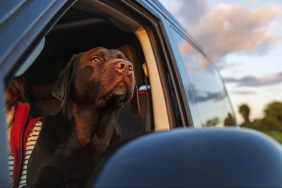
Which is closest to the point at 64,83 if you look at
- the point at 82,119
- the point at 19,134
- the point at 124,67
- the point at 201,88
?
the point at 82,119

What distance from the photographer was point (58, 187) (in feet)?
9.79

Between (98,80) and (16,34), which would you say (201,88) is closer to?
(98,80)

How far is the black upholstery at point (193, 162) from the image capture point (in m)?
1.08

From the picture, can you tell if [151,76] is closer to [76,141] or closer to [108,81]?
[108,81]

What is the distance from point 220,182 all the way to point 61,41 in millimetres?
3660

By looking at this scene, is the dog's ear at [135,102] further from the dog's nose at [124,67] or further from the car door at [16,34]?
the car door at [16,34]

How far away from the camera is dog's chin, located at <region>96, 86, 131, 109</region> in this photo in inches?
151

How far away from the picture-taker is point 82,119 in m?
3.88

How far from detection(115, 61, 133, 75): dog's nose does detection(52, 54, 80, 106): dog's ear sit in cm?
39

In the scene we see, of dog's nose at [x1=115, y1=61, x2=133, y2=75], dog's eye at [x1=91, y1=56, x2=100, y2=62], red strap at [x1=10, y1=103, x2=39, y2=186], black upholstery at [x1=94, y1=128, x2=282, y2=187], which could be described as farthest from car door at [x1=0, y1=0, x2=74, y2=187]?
dog's eye at [x1=91, y1=56, x2=100, y2=62]

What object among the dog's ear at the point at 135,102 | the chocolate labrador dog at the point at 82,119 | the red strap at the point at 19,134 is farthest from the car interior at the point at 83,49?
the red strap at the point at 19,134

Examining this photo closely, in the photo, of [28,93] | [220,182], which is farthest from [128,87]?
[220,182]

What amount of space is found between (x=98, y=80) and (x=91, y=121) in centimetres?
32

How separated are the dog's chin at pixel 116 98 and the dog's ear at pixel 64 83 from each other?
10.4 inches
